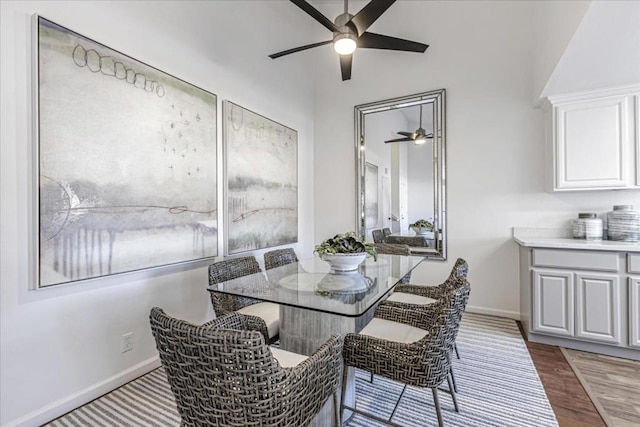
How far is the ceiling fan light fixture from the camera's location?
2.48 m

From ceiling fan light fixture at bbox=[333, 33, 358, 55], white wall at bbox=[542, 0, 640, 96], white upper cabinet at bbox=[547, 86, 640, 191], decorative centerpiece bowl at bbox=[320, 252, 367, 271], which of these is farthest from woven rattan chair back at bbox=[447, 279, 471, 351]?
white upper cabinet at bbox=[547, 86, 640, 191]

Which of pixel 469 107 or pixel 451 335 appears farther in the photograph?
pixel 469 107

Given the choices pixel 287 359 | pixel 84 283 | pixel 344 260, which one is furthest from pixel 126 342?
pixel 344 260

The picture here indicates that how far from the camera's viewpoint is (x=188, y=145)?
8.45 ft

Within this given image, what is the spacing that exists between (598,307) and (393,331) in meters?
2.01

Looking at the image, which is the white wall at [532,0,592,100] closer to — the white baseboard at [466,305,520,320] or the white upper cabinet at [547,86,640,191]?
the white upper cabinet at [547,86,640,191]

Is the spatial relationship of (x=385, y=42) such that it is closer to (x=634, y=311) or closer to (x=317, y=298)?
(x=317, y=298)

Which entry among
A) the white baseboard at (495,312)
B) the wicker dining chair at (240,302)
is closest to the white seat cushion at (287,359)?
the wicker dining chair at (240,302)

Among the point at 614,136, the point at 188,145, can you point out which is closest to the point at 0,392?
the point at 188,145

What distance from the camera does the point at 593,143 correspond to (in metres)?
2.79

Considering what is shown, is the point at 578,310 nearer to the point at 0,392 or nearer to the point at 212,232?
the point at 212,232

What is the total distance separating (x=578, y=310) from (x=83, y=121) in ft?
A: 13.1

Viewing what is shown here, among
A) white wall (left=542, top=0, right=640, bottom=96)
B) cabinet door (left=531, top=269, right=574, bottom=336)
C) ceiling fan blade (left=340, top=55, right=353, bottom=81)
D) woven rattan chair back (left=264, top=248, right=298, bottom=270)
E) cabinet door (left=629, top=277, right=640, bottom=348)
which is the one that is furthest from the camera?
ceiling fan blade (left=340, top=55, right=353, bottom=81)

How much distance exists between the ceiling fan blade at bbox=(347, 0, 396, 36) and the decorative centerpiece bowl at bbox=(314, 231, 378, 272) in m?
1.73
